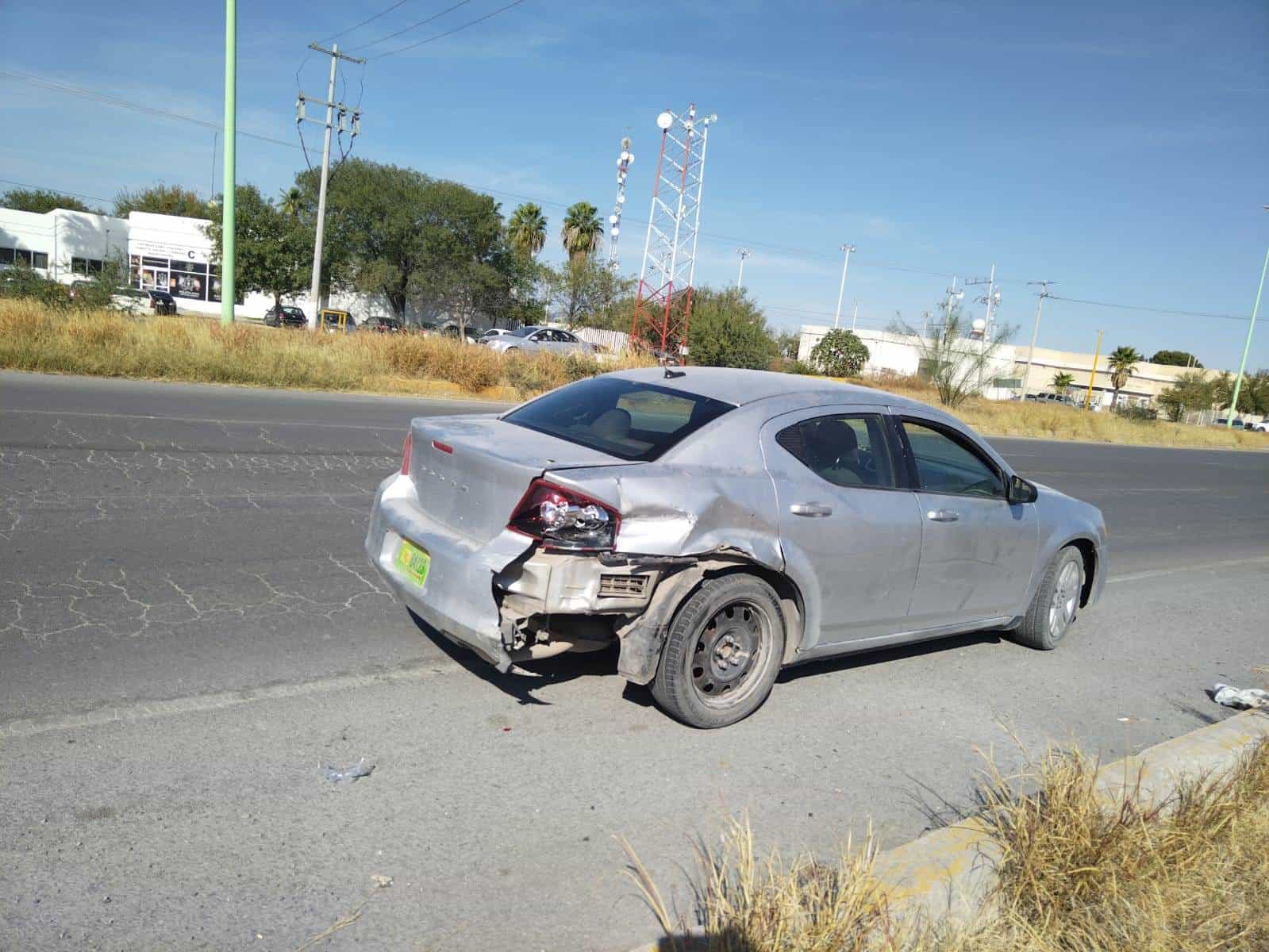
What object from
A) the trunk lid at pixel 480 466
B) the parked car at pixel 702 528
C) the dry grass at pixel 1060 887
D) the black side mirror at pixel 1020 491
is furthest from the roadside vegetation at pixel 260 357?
the dry grass at pixel 1060 887

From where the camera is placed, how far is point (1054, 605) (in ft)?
20.4

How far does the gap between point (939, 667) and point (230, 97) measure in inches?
861

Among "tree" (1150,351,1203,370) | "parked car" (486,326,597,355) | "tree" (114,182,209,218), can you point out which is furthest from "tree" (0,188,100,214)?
"tree" (1150,351,1203,370)

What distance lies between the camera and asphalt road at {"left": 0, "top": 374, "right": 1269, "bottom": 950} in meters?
2.86

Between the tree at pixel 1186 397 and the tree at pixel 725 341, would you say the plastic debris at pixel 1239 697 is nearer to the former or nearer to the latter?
the tree at pixel 725 341

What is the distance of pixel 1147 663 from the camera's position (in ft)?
20.7

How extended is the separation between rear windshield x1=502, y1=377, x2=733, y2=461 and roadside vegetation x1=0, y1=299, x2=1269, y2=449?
1489 centimetres

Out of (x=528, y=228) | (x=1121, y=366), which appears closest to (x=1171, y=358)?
(x=1121, y=366)

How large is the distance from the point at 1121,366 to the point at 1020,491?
326 ft

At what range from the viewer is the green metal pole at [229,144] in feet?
69.3

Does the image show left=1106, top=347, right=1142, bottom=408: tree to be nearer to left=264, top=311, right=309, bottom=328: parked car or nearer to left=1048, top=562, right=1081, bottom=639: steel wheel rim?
left=264, top=311, right=309, bottom=328: parked car

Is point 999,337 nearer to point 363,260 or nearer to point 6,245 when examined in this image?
point 363,260

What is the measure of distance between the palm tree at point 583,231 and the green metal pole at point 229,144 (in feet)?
182

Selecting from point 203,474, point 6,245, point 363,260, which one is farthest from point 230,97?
point 6,245
